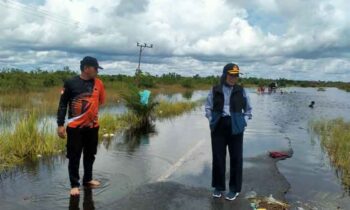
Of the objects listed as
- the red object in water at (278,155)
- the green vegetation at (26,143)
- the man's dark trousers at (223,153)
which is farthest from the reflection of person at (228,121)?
the red object in water at (278,155)

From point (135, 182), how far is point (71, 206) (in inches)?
71.9

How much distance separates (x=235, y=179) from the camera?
7125 millimetres

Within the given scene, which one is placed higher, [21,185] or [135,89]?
[135,89]

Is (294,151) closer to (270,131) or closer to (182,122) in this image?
(270,131)

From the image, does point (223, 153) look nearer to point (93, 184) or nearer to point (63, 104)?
point (93, 184)

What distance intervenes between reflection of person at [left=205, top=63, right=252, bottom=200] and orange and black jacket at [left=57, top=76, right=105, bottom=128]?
1814 millimetres

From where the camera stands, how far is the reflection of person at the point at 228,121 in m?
6.93

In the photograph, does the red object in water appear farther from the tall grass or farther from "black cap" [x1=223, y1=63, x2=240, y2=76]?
"black cap" [x1=223, y1=63, x2=240, y2=76]

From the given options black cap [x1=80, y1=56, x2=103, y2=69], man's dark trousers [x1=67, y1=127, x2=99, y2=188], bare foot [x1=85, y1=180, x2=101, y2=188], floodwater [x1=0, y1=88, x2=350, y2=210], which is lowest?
floodwater [x1=0, y1=88, x2=350, y2=210]

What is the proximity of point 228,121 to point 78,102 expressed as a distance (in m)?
2.31

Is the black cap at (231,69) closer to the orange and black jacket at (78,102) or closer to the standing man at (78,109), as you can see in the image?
the standing man at (78,109)

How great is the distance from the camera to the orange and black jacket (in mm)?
7004

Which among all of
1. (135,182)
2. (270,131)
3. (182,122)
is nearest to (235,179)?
(135,182)

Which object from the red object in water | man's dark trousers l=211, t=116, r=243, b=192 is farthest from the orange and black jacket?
the red object in water
